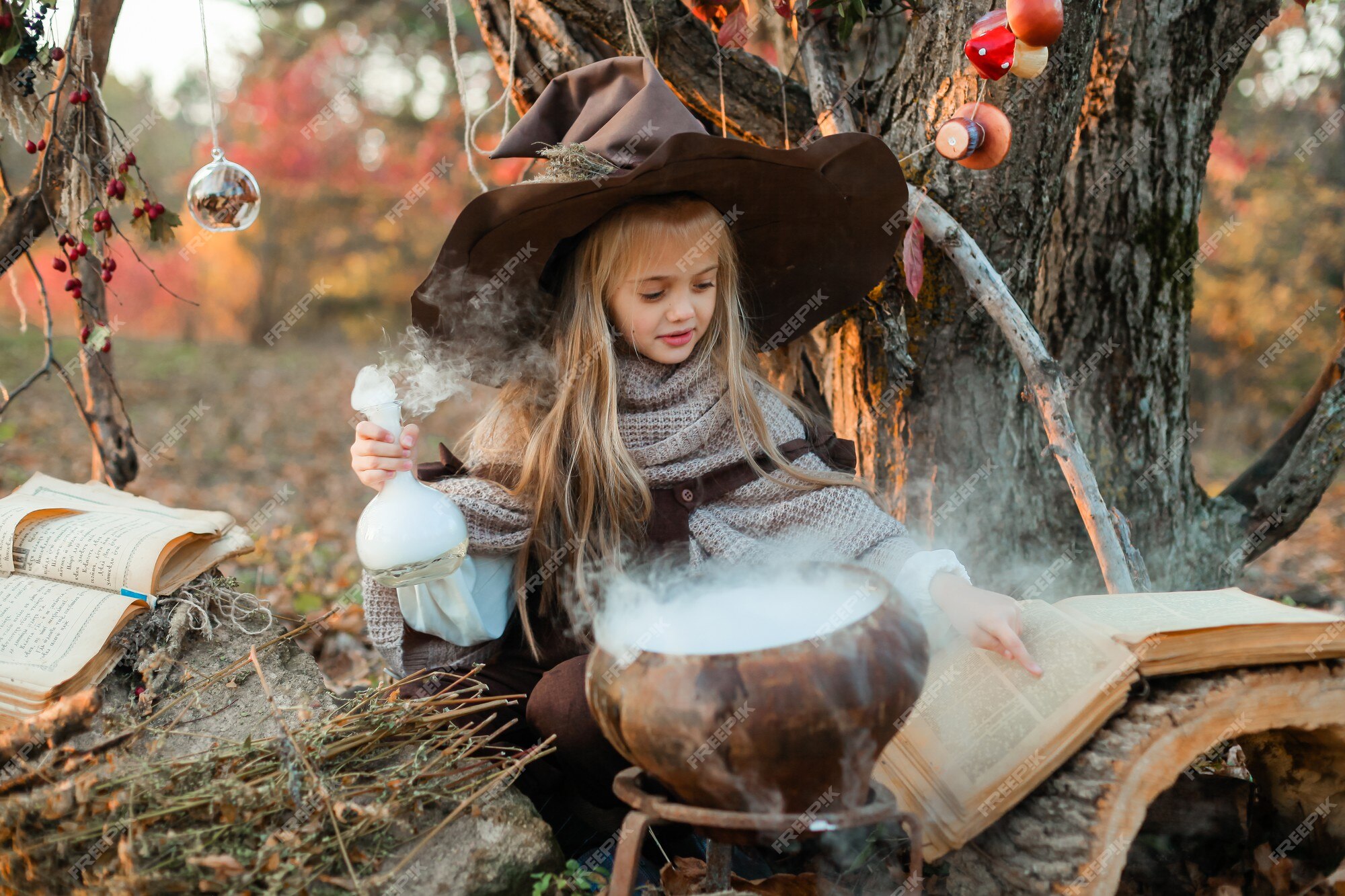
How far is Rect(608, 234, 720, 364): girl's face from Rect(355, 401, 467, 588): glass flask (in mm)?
600

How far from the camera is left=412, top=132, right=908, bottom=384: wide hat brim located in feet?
6.56

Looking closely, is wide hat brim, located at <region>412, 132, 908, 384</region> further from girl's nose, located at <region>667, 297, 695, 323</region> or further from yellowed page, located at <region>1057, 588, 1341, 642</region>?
yellowed page, located at <region>1057, 588, 1341, 642</region>

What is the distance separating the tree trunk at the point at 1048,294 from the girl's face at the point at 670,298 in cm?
60

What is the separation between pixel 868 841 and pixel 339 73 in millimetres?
10593

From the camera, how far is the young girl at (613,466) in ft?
7.01

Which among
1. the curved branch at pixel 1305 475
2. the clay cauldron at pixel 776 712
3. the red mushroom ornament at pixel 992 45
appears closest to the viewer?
the clay cauldron at pixel 776 712

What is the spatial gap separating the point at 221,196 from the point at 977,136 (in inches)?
70.1

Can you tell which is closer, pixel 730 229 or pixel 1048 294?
pixel 730 229

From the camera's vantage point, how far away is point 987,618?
1729 millimetres

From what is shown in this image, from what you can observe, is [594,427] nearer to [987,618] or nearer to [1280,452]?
[987,618]

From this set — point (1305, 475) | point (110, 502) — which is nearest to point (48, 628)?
point (110, 502)

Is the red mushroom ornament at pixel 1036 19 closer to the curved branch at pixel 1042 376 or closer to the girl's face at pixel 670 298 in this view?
the curved branch at pixel 1042 376

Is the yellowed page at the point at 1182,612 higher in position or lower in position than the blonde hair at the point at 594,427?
lower

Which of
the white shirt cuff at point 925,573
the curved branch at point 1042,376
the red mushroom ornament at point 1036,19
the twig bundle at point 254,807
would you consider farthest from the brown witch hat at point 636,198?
the twig bundle at point 254,807
